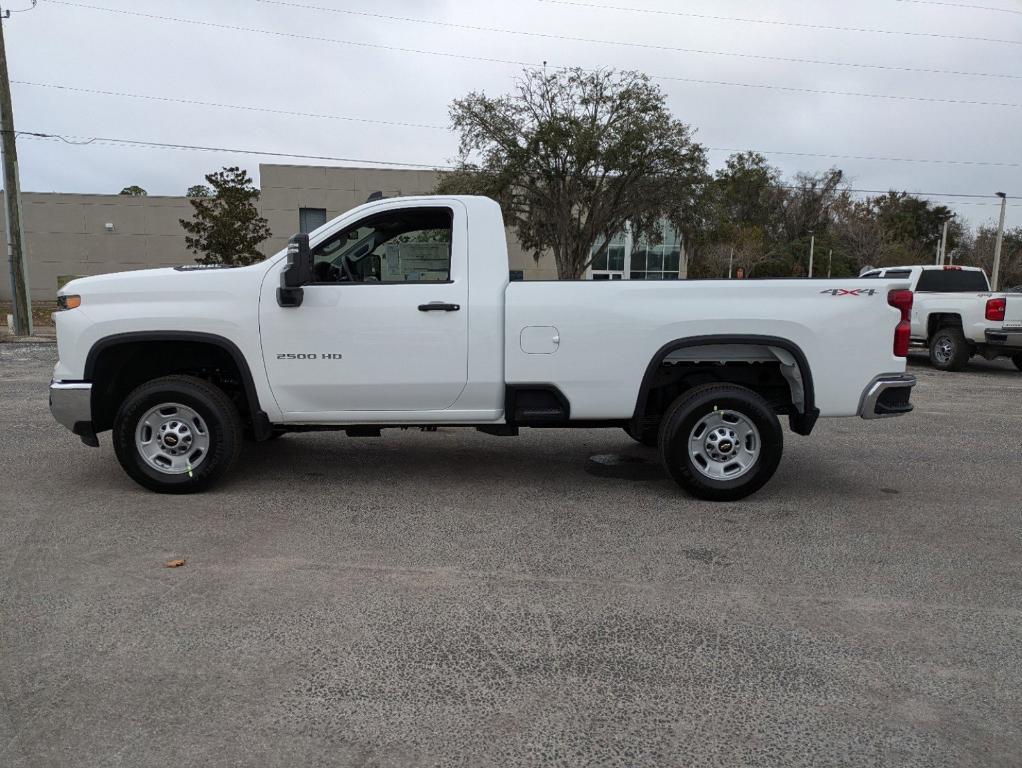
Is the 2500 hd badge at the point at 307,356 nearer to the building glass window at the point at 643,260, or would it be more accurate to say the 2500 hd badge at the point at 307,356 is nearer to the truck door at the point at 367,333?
the truck door at the point at 367,333

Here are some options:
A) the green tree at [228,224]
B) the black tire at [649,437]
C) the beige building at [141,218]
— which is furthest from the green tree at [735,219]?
the black tire at [649,437]

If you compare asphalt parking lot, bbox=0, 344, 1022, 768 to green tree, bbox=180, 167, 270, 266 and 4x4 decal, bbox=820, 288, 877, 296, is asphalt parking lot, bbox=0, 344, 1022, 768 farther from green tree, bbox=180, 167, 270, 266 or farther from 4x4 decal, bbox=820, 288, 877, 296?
green tree, bbox=180, 167, 270, 266

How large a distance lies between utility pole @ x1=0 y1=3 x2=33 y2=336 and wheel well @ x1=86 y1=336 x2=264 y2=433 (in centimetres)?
1645

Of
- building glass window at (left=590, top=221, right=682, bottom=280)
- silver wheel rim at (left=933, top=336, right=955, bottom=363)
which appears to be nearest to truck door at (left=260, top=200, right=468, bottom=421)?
silver wheel rim at (left=933, top=336, right=955, bottom=363)

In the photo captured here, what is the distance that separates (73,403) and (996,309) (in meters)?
14.3

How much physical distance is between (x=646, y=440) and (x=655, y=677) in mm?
4053

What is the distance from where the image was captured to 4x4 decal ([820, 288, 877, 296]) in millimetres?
5582

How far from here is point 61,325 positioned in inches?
222

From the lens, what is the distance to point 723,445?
18.9 ft

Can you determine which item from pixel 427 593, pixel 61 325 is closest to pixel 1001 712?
pixel 427 593

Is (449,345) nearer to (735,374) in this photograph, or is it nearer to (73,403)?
(735,374)

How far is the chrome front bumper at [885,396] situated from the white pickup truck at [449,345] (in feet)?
0.04

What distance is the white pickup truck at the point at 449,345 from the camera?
18.4 feet

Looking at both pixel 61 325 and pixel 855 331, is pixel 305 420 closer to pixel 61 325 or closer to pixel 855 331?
pixel 61 325
